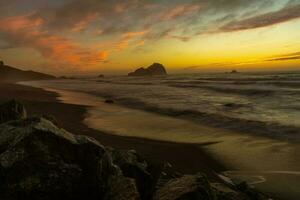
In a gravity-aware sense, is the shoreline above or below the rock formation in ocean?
below

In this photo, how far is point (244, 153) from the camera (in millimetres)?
11516

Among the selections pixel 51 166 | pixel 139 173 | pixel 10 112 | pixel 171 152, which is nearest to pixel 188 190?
pixel 139 173

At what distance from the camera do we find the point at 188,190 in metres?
4.81

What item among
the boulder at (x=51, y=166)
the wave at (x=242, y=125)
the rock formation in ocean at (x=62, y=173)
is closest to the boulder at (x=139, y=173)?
the rock formation in ocean at (x=62, y=173)

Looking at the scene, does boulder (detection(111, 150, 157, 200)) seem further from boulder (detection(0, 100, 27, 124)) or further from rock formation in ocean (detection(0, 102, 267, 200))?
boulder (detection(0, 100, 27, 124))

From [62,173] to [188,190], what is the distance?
180 centimetres

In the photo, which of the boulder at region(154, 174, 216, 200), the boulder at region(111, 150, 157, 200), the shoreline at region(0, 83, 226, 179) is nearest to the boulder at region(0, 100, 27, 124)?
the shoreline at region(0, 83, 226, 179)

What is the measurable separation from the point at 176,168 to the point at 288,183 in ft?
9.74

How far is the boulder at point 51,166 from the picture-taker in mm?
4816

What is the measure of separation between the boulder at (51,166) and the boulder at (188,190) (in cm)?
51

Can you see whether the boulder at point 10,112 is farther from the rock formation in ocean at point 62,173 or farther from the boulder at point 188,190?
the boulder at point 188,190

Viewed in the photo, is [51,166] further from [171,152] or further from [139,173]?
[171,152]

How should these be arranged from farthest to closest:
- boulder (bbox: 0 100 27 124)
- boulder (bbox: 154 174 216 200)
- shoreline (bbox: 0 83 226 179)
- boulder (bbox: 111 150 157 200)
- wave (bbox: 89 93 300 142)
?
wave (bbox: 89 93 300 142) → shoreline (bbox: 0 83 226 179) → boulder (bbox: 0 100 27 124) → boulder (bbox: 111 150 157 200) → boulder (bbox: 154 174 216 200)

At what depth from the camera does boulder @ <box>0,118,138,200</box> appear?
4.82 m
